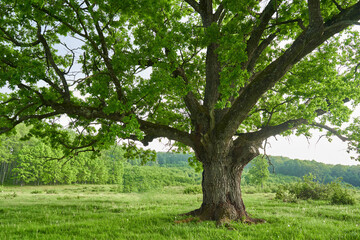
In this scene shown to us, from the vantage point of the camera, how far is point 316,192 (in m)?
19.4

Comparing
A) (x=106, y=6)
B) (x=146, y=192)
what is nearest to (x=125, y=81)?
(x=106, y=6)

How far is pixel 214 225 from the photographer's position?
7441 mm

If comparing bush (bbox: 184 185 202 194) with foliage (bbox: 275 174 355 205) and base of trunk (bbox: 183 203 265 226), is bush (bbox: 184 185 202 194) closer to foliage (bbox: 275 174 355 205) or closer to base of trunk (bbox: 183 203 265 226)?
foliage (bbox: 275 174 355 205)

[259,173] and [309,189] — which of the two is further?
[259,173]

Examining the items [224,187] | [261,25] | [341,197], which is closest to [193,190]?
[341,197]

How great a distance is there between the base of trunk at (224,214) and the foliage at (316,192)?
11.6 meters

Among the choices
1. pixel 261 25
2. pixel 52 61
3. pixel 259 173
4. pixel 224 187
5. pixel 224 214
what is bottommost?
pixel 259 173

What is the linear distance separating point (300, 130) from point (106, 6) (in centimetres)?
1184

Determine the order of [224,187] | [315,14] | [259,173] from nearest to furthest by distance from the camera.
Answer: [315,14], [224,187], [259,173]

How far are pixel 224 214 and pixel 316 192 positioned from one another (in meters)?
16.2

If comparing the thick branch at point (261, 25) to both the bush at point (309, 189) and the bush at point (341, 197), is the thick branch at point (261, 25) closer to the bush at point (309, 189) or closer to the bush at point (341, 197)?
the bush at point (341, 197)

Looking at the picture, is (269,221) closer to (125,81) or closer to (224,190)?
(224,190)

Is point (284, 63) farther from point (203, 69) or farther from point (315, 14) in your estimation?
point (203, 69)

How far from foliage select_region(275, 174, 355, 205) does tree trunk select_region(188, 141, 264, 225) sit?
37.7ft
